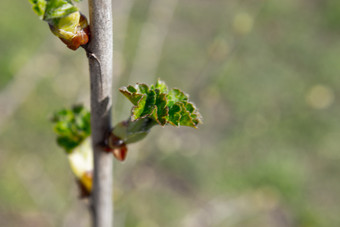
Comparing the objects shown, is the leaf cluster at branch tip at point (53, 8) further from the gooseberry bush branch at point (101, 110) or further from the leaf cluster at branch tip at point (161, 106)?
the leaf cluster at branch tip at point (161, 106)

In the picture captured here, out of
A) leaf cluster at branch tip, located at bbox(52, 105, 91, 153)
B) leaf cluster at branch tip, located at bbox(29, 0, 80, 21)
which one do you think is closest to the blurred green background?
leaf cluster at branch tip, located at bbox(52, 105, 91, 153)

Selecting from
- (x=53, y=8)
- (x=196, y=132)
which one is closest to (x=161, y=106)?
(x=53, y=8)

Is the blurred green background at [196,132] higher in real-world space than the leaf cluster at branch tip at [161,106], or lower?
higher

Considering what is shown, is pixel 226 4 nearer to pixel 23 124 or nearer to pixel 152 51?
pixel 152 51

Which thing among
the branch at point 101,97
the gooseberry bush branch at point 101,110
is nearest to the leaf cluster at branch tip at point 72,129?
the gooseberry bush branch at point 101,110

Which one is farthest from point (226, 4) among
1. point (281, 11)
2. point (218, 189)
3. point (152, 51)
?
point (218, 189)

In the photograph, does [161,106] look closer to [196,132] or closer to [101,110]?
[101,110]

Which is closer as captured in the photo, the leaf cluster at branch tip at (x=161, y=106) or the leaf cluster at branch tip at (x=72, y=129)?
the leaf cluster at branch tip at (x=161, y=106)

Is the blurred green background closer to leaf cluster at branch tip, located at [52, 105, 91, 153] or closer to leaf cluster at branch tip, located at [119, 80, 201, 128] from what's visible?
leaf cluster at branch tip, located at [52, 105, 91, 153]

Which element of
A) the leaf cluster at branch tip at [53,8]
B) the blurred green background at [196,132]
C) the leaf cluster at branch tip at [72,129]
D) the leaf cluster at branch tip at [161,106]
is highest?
the blurred green background at [196,132]
